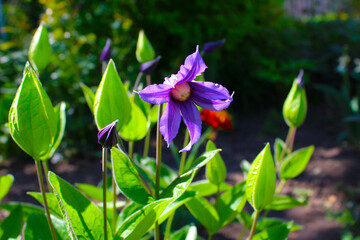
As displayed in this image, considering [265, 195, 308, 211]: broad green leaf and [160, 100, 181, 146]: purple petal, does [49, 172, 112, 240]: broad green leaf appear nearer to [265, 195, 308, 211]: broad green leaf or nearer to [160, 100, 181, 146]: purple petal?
[160, 100, 181, 146]: purple petal

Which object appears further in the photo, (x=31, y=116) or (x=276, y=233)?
(x=276, y=233)

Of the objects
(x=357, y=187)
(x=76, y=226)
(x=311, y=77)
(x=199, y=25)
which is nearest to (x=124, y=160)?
(x=76, y=226)

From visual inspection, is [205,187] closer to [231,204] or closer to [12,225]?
[231,204]

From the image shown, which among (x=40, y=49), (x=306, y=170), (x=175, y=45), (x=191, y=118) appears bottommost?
(x=306, y=170)

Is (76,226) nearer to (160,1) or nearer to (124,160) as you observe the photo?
(124,160)

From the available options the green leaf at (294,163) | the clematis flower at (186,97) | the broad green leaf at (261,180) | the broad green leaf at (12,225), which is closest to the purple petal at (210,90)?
the clematis flower at (186,97)

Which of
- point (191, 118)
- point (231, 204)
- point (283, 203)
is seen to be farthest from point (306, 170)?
point (191, 118)
